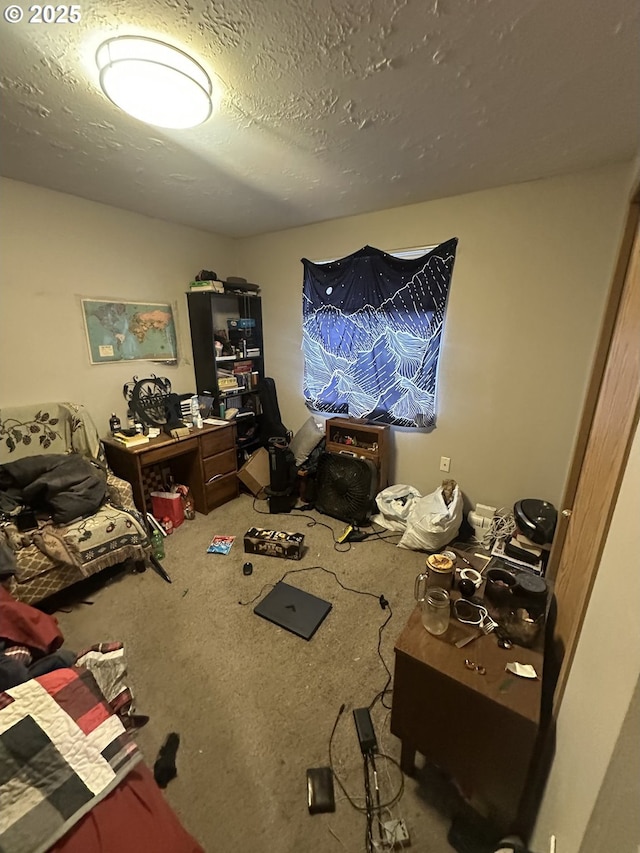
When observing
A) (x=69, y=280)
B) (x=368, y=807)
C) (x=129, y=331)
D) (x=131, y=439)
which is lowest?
(x=368, y=807)

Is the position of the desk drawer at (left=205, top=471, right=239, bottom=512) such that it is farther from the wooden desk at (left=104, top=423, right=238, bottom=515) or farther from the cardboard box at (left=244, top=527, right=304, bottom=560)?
the cardboard box at (left=244, top=527, right=304, bottom=560)

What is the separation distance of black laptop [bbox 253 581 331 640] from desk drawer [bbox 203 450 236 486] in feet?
4.04

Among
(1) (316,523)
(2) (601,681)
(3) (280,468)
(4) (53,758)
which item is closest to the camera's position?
(2) (601,681)

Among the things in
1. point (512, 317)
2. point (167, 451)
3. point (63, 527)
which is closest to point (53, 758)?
point (63, 527)

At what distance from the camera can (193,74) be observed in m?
1.16

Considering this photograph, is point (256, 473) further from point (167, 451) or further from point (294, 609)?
point (294, 609)

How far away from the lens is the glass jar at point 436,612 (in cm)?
109

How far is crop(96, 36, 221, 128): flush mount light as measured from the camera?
107 centimetres

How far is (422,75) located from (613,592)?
1671 mm

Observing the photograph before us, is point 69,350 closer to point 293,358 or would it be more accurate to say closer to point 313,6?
point 293,358

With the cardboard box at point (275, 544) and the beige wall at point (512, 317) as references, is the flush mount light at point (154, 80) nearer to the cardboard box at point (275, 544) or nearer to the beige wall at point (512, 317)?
the beige wall at point (512, 317)

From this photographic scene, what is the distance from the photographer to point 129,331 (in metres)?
2.71

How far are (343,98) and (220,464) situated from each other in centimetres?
254

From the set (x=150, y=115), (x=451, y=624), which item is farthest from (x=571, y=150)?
(x=451, y=624)
